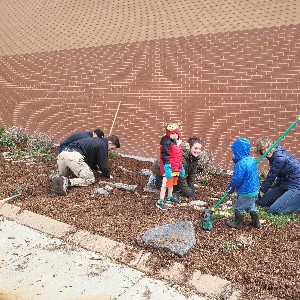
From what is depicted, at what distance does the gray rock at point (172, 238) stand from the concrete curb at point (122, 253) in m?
0.15

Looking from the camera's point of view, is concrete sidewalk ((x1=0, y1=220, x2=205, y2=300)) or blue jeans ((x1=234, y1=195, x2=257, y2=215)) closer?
concrete sidewalk ((x1=0, y1=220, x2=205, y2=300))

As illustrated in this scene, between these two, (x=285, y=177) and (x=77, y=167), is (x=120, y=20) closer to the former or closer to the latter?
(x=77, y=167)

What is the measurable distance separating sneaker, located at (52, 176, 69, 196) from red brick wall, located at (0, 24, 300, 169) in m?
3.94

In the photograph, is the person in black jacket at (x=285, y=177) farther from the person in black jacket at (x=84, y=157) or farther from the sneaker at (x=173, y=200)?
the person in black jacket at (x=84, y=157)

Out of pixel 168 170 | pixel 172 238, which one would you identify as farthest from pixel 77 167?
pixel 172 238

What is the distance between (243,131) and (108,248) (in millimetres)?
5265

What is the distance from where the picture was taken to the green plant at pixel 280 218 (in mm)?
5312

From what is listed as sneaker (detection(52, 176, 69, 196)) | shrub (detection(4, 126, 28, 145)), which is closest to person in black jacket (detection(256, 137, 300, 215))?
sneaker (detection(52, 176, 69, 196))

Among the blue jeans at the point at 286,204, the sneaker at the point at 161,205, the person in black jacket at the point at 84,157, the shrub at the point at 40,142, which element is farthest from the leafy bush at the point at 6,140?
the blue jeans at the point at 286,204

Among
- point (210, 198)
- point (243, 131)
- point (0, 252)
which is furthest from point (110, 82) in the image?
point (0, 252)

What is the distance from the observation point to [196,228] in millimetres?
5176

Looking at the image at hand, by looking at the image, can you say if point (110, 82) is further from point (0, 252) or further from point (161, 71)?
point (0, 252)

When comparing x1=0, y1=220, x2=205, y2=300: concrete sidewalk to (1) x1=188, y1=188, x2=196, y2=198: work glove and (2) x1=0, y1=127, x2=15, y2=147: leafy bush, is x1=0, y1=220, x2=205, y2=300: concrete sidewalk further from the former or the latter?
(2) x1=0, y1=127, x2=15, y2=147: leafy bush

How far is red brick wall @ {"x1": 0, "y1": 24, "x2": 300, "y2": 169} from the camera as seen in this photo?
28.0 feet
